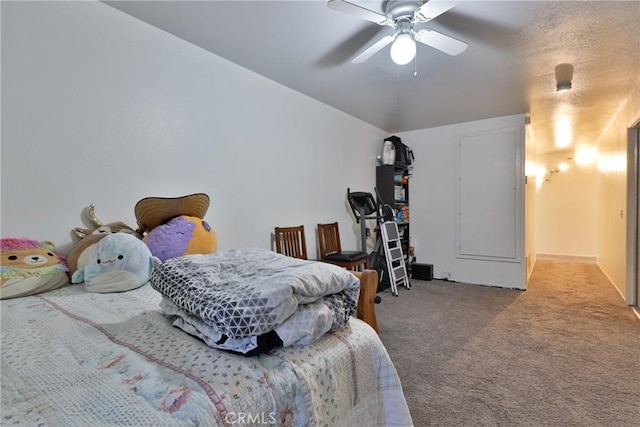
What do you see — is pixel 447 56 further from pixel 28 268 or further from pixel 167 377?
pixel 28 268

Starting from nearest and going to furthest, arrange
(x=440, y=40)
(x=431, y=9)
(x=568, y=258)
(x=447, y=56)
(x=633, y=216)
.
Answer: (x=431, y=9) < (x=440, y=40) < (x=447, y=56) < (x=633, y=216) < (x=568, y=258)

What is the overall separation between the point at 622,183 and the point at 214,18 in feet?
15.1

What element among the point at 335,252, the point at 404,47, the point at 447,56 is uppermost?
the point at 447,56

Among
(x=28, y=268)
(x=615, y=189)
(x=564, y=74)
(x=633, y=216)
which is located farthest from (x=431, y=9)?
(x=615, y=189)

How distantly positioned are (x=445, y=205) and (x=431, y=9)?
344cm

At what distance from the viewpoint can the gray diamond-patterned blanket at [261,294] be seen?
2.47 ft

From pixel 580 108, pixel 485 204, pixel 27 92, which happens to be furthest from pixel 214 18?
pixel 580 108

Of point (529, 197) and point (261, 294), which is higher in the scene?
point (529, 197)

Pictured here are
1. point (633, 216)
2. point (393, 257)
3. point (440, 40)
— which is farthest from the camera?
point (393, 257)

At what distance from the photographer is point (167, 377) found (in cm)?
67

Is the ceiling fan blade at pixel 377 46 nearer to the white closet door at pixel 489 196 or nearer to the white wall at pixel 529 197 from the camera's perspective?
the white closet door at pixel 489 196

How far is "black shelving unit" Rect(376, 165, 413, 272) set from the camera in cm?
455

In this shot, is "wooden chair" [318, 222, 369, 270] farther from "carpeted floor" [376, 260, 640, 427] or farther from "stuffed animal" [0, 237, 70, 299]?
"stuffed animal" [0, 237, 70, 299]

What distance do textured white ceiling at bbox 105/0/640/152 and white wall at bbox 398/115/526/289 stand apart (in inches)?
28.1
